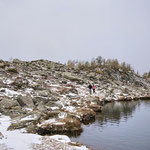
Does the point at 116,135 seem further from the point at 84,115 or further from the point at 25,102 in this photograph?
the point at 25,102

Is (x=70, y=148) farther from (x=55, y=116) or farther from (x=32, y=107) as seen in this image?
(x=32, y=107)

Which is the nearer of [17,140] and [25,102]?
[17,140]

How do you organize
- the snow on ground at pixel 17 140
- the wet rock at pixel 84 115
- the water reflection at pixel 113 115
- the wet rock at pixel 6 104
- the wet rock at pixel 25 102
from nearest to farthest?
1. the snow on ground at pixel 17 140
2. the wet rock at pixel 6 104
3. the wet rock at pixel 84 115
4. the wet rock at pixel 25 102
5. the water reflection at pixel 113 115

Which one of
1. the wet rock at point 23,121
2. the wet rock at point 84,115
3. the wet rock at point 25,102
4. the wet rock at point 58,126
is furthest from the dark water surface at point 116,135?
the wet rock at point 25,102

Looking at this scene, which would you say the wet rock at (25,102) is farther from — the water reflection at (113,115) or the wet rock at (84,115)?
the water reflection at (113,115)

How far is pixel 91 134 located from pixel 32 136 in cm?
748

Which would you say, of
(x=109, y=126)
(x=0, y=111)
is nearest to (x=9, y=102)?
(x=0, y=111)

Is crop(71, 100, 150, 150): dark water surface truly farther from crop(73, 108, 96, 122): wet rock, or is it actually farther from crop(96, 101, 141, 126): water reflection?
crop(73, 108, 96, 122): wet rock

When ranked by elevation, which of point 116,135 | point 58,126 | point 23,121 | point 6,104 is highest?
point 6,104

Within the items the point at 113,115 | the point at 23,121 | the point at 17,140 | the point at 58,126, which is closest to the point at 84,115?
the point at 113,115

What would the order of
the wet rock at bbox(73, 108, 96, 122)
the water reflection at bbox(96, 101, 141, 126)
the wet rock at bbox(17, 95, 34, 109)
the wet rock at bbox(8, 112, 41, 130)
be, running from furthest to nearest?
1. the water reflection at bbox(96, 101, 141, 126)
2. the wet rock at bbox(17, 95, 34, 109)
3. the wet rock at bbox(73, 108, 96, 122)
4. the wet rock at bbox(8, 112, 41, 130)

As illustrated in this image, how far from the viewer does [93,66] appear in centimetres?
13625

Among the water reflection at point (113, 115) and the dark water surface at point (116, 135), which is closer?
the dark water surface at point (116, 135)

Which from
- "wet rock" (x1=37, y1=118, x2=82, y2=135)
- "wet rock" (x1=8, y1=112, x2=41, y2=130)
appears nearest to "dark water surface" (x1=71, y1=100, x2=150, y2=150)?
"wet rock" (x1=37, y1=118, x2=82, y2=135)
